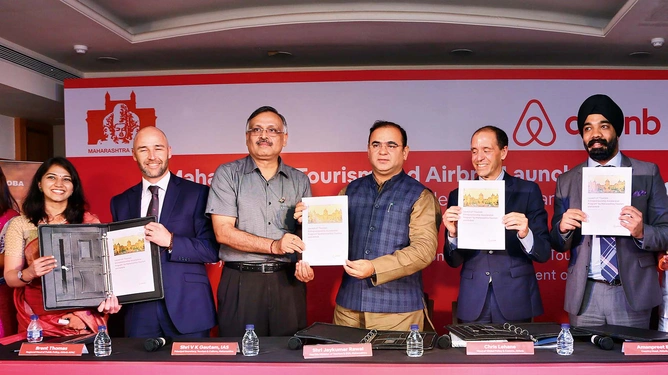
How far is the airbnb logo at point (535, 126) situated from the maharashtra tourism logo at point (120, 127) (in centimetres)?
338

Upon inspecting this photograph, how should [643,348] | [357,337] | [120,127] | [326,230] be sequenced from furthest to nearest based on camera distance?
[120,127], [326,230], [357,337], [643,348]

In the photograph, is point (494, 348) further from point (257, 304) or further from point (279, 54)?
point (279, 54)

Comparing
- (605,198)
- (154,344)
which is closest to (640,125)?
(605,198)

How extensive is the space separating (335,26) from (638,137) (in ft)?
9.49

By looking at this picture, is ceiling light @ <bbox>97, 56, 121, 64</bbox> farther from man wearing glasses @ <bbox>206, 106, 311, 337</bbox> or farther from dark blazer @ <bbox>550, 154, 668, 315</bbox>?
dark blazer @ <bbox>550, 154, 668, 315</bbox>

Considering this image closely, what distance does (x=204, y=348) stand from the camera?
88.4 inches

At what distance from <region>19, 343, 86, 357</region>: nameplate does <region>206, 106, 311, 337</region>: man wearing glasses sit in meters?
1.01

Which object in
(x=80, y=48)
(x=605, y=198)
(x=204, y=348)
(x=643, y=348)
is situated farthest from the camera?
(x=80, y=48)

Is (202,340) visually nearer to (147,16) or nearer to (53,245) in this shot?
(53,245)

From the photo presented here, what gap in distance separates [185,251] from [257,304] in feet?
1.67

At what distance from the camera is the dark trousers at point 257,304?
314 centimetres

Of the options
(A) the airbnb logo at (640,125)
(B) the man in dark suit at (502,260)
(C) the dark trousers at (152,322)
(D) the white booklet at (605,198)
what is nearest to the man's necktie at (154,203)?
(C) the dark trousers at (152,322)

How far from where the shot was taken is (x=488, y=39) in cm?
479

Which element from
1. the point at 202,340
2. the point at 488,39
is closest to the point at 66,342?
the point at 202,340
